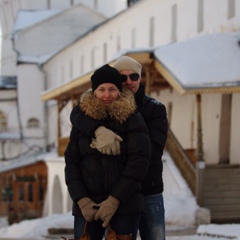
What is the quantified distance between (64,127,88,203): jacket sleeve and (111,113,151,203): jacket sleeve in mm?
253

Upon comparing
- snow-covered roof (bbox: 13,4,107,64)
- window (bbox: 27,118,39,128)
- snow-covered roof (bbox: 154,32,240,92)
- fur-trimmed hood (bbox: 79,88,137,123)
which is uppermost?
snow-covered roof (bbox: 13,4,107,64)

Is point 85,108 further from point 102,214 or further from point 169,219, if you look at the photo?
point 169,219

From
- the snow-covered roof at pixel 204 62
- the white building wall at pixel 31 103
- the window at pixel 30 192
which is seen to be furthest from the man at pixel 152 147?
the white building wall at pixel 31 103

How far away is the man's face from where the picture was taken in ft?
16.6

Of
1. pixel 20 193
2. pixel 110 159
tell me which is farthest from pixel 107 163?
pixel 20 193

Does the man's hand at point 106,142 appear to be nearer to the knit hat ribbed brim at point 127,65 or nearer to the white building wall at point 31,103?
the knit hat ribbed brim at point 127,65

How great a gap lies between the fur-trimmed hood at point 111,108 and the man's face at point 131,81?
206 mm

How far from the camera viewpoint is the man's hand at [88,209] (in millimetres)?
4582

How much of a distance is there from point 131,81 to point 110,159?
0.71m

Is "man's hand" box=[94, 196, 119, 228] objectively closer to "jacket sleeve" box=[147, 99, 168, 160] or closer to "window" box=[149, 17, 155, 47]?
"jacket sleeve" box=[147, 99, 168, 160]

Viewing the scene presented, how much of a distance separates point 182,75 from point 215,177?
2.70 m

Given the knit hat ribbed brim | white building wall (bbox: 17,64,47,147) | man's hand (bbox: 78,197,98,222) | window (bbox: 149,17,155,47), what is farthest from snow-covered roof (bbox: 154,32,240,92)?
white building wall (bbox: 17,64,47,147)

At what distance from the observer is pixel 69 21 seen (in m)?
49.5

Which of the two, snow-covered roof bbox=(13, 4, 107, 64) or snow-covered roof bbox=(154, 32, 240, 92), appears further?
snow-covered roof bbox=(13, 4, 107, 64)
